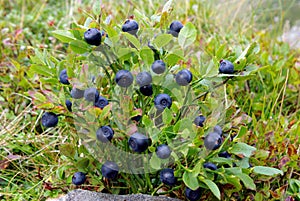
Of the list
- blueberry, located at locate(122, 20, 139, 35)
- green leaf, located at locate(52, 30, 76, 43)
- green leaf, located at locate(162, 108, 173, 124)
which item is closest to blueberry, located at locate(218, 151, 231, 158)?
green leaf, located at locate(162, 108, 173, 124)

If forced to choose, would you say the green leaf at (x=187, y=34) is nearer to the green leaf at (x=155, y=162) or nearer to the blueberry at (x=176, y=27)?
the blueberry at (x=176, y=27)

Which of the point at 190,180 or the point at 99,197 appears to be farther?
the point at 99,197

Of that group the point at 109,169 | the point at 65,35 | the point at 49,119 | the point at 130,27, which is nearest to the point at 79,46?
the point at 65,35

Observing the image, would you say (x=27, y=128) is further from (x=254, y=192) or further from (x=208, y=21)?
(x=208, y=21)

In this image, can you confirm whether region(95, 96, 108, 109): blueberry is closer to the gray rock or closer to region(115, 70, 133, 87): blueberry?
region(115, 70, 133, 87): blueberry

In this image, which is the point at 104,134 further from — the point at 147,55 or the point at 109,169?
the point at 147,55

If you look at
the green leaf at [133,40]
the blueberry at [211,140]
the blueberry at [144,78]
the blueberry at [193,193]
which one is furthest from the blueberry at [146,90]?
the blueberry at [193,193]

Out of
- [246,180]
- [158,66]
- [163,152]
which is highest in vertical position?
[158,66]

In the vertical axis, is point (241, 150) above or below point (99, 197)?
above
